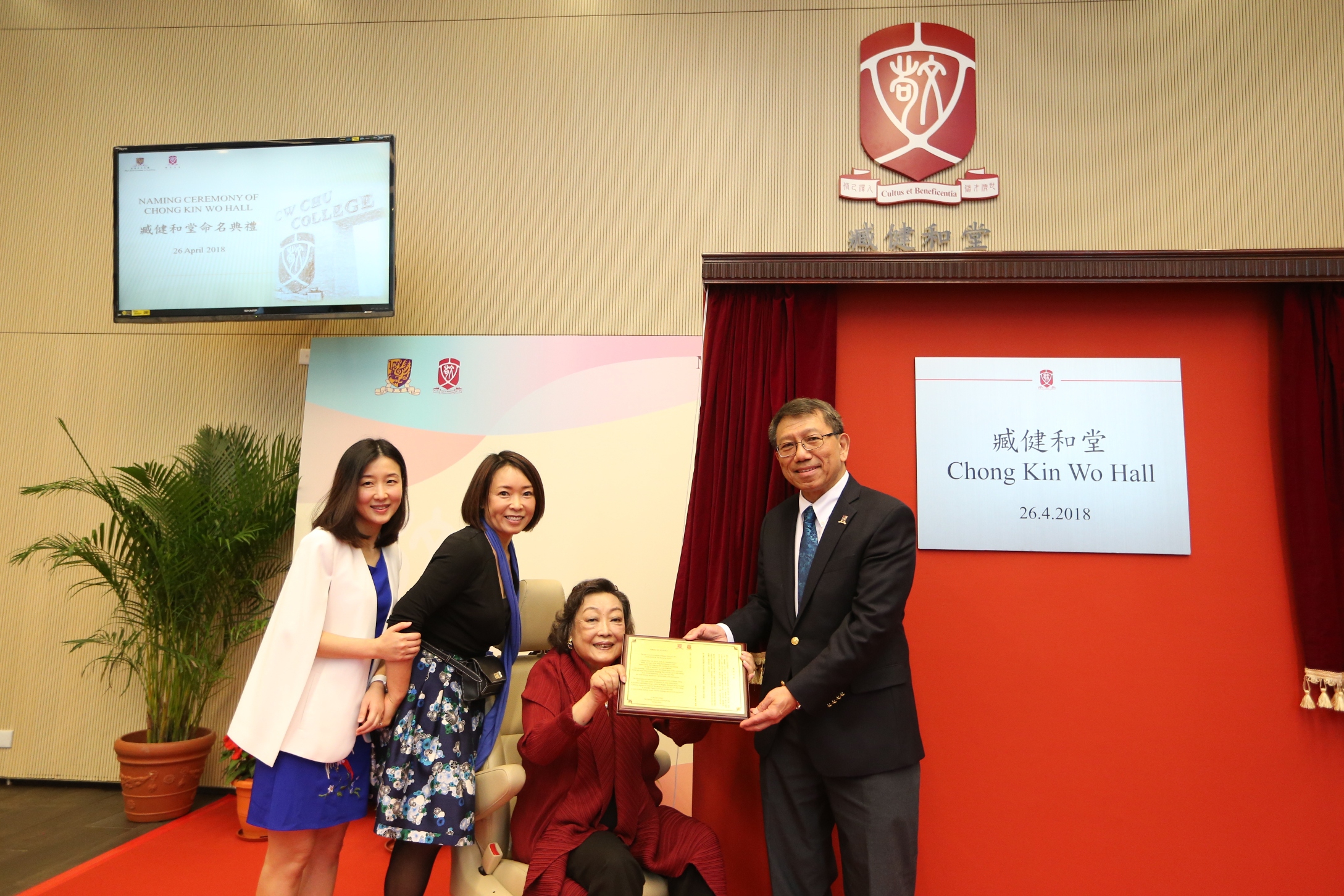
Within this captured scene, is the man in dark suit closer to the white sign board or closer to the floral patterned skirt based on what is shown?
the floral patterned skirt

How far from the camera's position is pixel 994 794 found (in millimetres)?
2896

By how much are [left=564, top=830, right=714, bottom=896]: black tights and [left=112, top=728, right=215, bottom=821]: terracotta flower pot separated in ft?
6.32

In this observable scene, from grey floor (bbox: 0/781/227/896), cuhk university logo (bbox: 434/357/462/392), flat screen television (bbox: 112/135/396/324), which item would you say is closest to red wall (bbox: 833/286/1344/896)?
cuhk university logo (bbox: 434/357/462/392)

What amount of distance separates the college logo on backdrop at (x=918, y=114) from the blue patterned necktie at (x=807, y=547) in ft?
6.17

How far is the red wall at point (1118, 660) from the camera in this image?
9.26 ft

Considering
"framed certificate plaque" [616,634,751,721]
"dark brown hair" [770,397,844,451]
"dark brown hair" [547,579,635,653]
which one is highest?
"dark brown hair" [770,397,844,451]

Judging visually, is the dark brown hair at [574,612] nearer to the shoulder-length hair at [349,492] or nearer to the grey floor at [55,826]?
the shoulder-length hair at [349,492]

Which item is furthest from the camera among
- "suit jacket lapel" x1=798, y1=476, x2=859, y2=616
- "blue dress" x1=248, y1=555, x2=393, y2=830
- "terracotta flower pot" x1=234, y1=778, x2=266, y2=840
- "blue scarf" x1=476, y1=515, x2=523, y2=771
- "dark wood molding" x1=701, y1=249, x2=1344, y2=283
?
"terracotta flower pot" x1=234, y1=778, x2=266, y2=840

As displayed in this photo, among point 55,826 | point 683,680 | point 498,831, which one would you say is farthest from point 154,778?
point 683,680

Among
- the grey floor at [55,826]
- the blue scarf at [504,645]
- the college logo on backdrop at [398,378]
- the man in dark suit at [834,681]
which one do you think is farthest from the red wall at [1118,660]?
the grey floor at [55,826]

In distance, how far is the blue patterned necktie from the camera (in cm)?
239

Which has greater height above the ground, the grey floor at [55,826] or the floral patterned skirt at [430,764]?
the floral patterned skirt at [430,764]

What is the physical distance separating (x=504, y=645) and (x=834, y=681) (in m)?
0.93

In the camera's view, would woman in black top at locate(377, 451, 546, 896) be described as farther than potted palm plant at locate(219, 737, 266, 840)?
No
